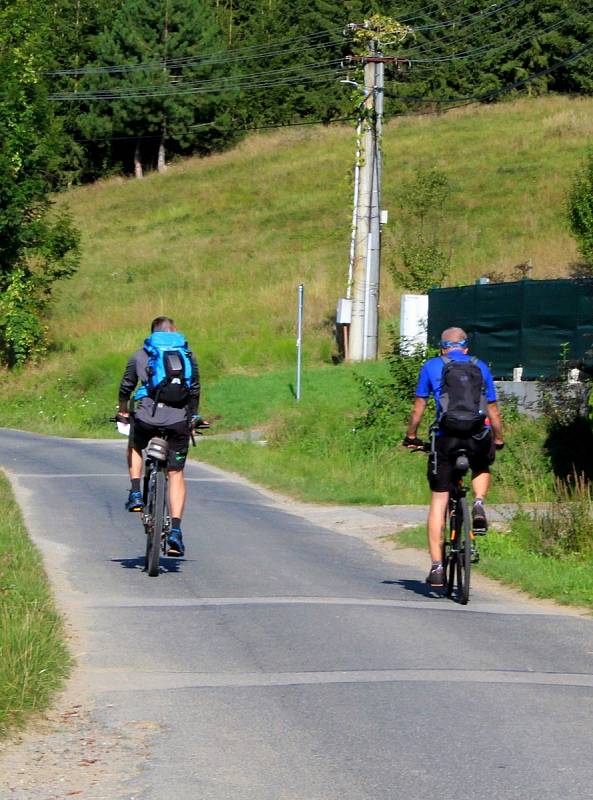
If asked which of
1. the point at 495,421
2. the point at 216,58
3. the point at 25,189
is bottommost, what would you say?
the point at 495,421

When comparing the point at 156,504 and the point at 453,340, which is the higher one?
the point at 453,340

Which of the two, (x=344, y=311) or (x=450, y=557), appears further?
(x=344, y=311)

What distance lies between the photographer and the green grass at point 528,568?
10477mm

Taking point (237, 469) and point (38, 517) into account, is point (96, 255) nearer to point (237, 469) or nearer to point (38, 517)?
point (237, 469)

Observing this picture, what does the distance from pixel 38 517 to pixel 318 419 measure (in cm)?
1042

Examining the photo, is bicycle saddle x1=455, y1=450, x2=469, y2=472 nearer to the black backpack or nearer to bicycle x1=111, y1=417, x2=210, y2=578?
the black backpack

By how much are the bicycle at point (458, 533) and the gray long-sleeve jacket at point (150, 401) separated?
1884 millimetres

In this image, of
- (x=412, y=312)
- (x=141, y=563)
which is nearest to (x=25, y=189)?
(x=412, y=312)

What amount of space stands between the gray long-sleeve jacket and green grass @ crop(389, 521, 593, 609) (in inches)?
116

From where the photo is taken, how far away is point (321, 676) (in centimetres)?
716

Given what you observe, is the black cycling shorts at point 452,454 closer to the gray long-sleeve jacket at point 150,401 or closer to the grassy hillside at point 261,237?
the gray long-sleeve jacket at point 150,401

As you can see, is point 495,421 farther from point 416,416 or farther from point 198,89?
point 198,89

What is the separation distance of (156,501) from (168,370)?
1018 mm

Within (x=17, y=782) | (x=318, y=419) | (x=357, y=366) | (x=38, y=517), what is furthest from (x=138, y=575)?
(x=357, y=366)
